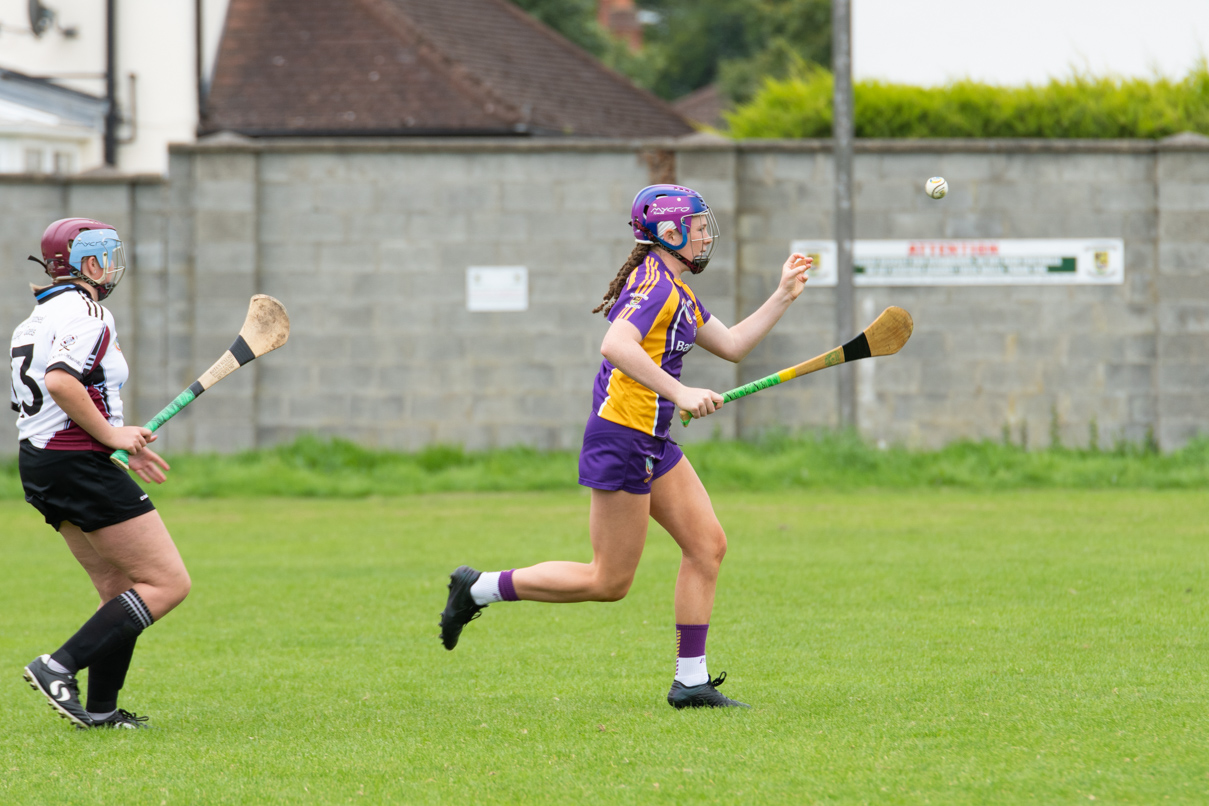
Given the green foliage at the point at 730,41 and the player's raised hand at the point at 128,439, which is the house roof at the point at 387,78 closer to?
the green foliage at the point at 730,41

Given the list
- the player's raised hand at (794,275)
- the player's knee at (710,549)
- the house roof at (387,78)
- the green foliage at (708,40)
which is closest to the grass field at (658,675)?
the player's knee at (710,549)

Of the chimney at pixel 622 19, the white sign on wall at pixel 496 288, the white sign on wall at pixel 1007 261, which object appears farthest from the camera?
the chimney at pixel 622 19

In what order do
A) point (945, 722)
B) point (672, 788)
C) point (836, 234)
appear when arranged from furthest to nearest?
1. point (836, 234)
2. point (945, 722)
3. point (672, 788)

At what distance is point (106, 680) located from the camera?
5.42 metres

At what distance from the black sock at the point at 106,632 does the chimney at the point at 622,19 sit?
57.1 m

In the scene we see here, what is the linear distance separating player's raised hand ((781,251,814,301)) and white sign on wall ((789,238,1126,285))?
27.0 feet

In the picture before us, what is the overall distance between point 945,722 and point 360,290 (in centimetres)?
1036

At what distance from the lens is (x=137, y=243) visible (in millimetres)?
14398

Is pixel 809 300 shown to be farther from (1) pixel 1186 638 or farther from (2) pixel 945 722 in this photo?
(2) pixel 945 722

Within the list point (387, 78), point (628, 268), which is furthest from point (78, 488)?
point (387, 78)

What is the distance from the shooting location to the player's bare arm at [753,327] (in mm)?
5824

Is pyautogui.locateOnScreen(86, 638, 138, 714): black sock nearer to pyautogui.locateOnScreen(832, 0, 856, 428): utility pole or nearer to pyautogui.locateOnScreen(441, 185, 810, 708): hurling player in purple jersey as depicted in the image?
pyautogui.locateOnScreen(441, 185, 810, 708): hurling player in purple jersey

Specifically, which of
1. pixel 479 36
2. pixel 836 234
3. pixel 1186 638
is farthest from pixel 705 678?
pixel 479 36

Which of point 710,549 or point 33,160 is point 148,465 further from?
point 33,160
